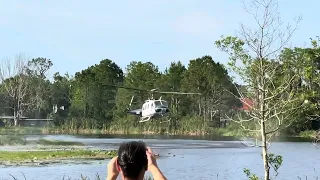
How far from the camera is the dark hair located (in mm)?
4000

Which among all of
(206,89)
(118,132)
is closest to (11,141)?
(118,132)

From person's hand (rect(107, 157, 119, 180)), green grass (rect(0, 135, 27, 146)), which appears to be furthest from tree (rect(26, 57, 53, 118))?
person's hand (rect(107, 157, 119, 180))

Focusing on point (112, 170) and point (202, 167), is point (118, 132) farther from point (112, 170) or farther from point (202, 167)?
point (112, 170)

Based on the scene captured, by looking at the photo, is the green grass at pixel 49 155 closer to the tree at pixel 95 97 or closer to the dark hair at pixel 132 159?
the dark hair at pixel 132 159

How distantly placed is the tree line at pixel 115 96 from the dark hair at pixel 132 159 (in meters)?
58.1

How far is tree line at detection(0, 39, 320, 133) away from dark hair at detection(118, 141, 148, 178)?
5814cm

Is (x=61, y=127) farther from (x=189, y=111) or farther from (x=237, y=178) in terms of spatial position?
(x=237, y=178)

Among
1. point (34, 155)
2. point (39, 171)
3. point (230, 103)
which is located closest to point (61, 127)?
point (230, 103)

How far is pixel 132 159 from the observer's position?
400 cm

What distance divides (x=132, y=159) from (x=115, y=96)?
278ft

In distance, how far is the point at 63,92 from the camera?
344ft

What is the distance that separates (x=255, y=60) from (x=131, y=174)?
10427 mm

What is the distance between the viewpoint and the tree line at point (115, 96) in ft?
249

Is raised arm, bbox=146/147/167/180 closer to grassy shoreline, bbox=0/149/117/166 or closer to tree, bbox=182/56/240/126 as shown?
grassy shoreline, bbox=0/149/117/166
